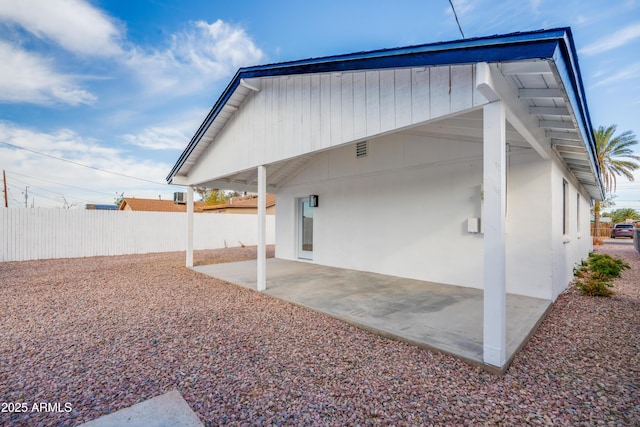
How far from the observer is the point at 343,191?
8547 millimetres

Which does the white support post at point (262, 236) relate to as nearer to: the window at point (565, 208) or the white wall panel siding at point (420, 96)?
the white wall panel siding at point (420, 96)

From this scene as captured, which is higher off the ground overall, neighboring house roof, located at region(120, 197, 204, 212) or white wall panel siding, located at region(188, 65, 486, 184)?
white wall panel siding, located at region(188, 65, 486, 184)

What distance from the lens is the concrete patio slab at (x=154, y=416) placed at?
82.5 inches

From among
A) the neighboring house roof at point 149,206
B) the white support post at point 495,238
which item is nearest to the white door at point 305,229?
the white support post at point 495,238

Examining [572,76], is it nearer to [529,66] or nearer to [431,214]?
[529,66]

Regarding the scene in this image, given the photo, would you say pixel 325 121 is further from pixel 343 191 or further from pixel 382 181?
pixel 343 191

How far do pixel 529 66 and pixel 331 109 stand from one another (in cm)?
265

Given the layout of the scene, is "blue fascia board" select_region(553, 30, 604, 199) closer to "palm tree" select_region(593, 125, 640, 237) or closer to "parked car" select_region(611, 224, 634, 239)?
"palm tree" select_region(593, 125, 640, 237)

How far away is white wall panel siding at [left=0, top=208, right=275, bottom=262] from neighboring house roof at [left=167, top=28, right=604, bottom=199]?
35.3ft

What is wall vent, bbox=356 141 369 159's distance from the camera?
25.6ft

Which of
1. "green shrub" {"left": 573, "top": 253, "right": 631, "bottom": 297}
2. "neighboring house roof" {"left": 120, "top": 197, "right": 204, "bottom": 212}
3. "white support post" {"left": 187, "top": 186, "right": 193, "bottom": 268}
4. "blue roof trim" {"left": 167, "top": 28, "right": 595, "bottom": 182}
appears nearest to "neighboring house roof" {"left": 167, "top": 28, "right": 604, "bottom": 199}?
"blue roof trim" {"left": 167, "top": 28, "right": 595, "bottom": 182}

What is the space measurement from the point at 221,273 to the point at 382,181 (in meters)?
5.12

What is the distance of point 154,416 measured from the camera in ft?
7.16

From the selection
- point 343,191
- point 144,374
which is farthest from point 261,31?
point 144,374
